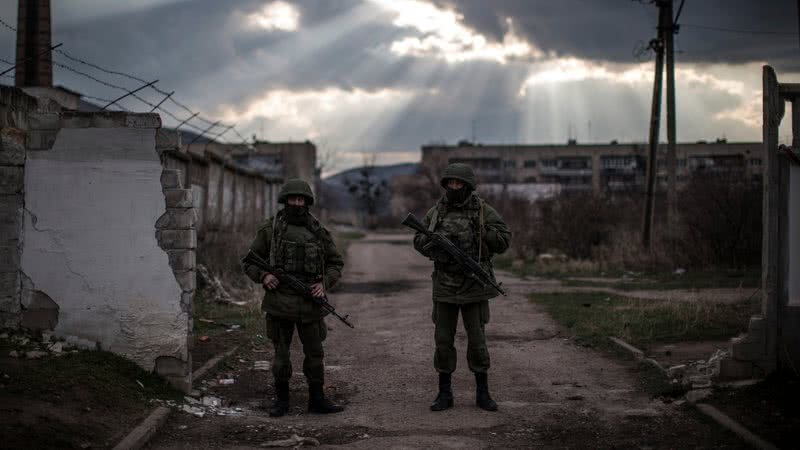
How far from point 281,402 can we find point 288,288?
941 millimetres

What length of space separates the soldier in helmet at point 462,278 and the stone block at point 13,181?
3.51m

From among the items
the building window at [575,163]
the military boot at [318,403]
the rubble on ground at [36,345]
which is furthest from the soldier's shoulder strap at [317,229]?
the building window at [575,163]

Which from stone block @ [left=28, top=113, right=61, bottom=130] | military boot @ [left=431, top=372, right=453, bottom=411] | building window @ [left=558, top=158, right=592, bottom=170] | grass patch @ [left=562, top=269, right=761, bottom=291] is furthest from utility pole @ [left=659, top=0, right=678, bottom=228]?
building window @ [left=558, top=158, right=592, bottom=170]

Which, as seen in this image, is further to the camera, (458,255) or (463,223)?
(463,223)

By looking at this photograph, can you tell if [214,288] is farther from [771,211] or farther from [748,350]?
[771,211]

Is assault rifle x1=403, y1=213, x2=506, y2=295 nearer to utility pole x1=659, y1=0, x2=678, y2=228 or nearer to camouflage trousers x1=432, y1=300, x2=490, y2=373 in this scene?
camouflage trousers x1=432, y1=300, x2=490, y2=373

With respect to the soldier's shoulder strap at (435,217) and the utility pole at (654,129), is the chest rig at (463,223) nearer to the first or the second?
the soldier's shoulder strap at (435,217)

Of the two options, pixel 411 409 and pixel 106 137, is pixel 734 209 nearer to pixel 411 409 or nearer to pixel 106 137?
pixel 411 409

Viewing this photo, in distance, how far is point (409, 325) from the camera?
38.2 feet

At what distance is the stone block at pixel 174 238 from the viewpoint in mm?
6789

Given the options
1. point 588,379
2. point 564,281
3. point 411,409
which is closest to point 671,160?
point 564,281

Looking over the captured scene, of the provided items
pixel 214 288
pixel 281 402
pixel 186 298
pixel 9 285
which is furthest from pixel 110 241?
pixel 214 288

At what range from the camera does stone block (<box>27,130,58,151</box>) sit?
6.84 metres

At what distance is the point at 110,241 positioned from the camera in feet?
22.3
